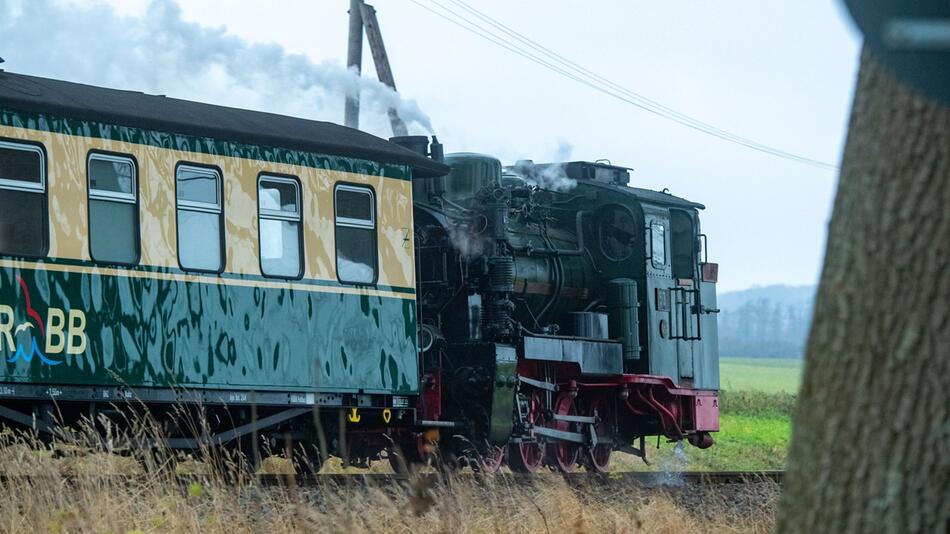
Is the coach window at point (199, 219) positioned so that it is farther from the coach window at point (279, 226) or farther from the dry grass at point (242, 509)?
the dry grass at point (242, 509)

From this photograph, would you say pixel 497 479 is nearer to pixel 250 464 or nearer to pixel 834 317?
pixel 250 464

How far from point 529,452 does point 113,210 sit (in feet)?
20.0

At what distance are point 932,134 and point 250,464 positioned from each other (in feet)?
33.1

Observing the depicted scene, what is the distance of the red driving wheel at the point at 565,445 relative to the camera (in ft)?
49.0

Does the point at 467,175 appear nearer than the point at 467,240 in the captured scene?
No

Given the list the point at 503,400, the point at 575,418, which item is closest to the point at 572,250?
the point at 575,418

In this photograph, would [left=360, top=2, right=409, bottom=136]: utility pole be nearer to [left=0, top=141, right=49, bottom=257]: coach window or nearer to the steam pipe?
the steam pipe

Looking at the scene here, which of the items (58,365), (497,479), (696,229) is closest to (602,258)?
Result: (696,229)

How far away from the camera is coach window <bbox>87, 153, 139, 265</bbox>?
10062mm

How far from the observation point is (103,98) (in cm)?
1066

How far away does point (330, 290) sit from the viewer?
457 inches

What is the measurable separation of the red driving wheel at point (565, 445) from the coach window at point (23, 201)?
6.79 m

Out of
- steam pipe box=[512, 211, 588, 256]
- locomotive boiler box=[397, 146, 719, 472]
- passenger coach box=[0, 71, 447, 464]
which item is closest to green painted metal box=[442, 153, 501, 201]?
locomotive boiler box=[397, 146, 719, 472]

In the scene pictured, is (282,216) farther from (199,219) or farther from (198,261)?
(198,261)
